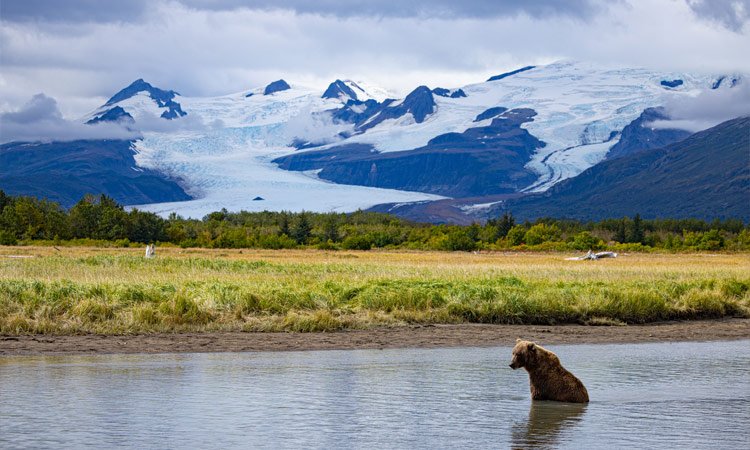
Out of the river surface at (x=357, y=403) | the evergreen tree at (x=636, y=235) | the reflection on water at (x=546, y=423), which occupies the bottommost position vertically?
the reflection on water at (x=546, y=423)

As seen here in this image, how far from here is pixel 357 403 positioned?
13680 mm

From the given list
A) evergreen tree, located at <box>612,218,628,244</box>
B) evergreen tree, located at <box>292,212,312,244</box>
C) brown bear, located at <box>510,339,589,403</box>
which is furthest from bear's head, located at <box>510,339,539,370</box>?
evergreen tree, located at <box>612,218,628,244</box>

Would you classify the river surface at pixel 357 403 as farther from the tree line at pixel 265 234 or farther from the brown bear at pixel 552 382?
the tree line at pixel 265 234

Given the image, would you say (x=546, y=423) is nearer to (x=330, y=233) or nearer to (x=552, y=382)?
(x=552, y=382)

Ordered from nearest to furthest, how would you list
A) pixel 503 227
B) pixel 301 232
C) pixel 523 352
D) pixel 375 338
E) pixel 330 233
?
pixel 523 352 → pixel 375 338 → pixel 301 232 → pixel 330 233 → pixel 503 227

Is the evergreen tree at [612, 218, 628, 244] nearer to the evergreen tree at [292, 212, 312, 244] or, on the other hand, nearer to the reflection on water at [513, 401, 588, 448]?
the evergreen tree at [292, 212, 312, 244]

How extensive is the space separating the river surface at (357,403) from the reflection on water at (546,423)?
0.02m

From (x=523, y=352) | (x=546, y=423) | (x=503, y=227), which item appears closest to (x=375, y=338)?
(x=523, y=352)

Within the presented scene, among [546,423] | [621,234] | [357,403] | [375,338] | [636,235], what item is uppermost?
[621,234]

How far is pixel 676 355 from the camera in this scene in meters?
19.2

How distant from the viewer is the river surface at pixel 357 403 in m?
11.7

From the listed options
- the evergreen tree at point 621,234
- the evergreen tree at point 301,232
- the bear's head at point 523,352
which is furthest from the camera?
the evergreen tree at point 621,234

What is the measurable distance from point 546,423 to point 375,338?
8.49 metres

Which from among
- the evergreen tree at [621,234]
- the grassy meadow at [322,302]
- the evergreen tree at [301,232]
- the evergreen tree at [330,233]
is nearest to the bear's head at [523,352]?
the grassy meadow at [322,302]
